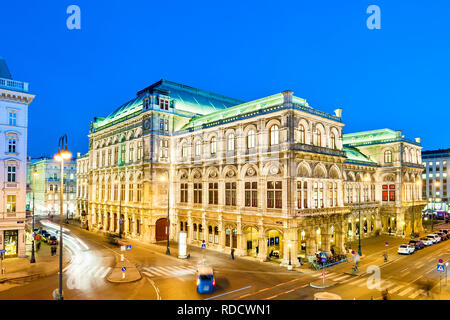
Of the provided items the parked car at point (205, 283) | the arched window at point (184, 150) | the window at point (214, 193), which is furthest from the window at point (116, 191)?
the parked car at point (205, 283)

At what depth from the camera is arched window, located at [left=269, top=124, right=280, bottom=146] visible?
39634 millimetres

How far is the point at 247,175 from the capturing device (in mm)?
43281

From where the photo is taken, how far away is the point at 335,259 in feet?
126

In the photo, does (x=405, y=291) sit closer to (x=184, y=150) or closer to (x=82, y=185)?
(x=184, y=150)

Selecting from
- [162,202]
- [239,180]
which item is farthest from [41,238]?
[239,180]

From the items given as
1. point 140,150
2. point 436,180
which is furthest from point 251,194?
point 436,180

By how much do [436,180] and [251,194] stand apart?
361 feet

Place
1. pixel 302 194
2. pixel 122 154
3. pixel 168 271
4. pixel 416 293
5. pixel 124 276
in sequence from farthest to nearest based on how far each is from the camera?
pixel 122 154 → pixel 302 194 → pixel 168 271 → pixel 124 276 → pixel 416 293

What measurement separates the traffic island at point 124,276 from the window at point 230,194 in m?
16.4

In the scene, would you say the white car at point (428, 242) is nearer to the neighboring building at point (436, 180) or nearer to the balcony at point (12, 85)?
the balcony at point (12, 85)

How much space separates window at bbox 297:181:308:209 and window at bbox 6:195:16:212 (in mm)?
35055
